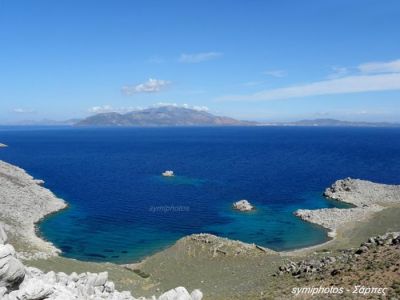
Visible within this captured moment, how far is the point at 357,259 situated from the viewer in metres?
45.9

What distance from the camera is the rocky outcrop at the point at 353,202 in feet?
314

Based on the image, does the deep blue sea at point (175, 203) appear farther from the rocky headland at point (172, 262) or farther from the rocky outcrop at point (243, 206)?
the rocky headland at point (172, 262)

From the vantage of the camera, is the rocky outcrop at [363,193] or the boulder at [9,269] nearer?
the boulder at [9,269]

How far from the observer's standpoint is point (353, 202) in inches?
4481

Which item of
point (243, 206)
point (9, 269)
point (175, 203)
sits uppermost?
point (9, 269)

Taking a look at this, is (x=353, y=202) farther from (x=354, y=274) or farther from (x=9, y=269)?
(x=9, y=269)

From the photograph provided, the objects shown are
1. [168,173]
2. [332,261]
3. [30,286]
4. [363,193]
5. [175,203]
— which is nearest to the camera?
[30,286]

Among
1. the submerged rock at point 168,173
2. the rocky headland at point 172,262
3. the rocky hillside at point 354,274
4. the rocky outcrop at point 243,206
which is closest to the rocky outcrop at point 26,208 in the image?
the rocky headland at point 172,262

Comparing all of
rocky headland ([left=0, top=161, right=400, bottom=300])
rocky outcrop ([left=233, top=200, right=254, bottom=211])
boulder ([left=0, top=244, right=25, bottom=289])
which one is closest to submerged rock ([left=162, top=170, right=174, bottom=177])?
rocky headland ([left=0, top=161, right=400, bottom=300])

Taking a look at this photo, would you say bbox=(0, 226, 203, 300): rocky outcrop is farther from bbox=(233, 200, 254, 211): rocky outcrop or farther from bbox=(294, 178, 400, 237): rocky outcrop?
bbox=(233, 200, 254, 211): rocky outcrop

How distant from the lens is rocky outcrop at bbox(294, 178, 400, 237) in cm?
9575

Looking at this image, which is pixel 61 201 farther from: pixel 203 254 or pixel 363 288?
pixel 363 288

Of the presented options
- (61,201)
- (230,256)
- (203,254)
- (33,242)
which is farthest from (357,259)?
(61,201)

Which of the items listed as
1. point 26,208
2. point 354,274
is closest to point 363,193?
point 354,274
